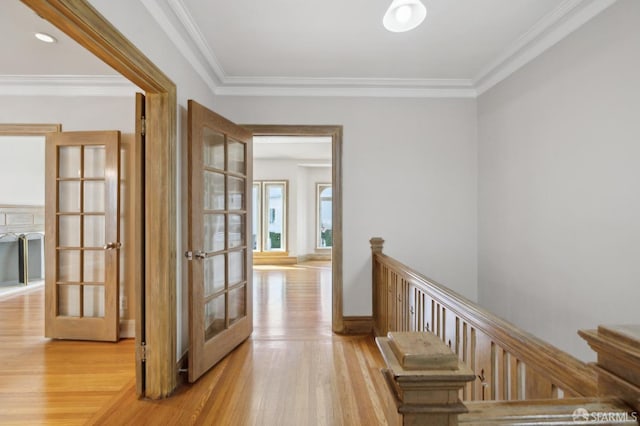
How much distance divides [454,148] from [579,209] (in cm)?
148

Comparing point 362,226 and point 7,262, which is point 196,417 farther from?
point 7,262

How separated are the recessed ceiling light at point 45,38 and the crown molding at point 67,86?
2.23 feet

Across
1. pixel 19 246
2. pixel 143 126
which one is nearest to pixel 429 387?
pixel 143 126

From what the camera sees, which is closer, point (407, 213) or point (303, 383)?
point (303, 383)

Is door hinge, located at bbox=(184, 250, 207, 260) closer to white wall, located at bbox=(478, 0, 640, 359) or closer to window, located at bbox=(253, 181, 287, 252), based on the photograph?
white wall, located at bbox=(478, 0, 640, 359)

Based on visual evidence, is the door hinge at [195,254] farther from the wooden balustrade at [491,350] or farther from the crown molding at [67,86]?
the crown molding at [67,86]

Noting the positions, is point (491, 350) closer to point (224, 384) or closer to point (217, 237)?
point (224, 384)

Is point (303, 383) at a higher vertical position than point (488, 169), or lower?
lower

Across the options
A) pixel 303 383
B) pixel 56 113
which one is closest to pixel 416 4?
pixel 303 383

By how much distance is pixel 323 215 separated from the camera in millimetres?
8328

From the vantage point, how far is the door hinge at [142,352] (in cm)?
214

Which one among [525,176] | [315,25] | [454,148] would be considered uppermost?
[315,25]

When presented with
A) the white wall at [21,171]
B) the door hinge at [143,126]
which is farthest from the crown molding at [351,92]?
the white wall at [21,171]

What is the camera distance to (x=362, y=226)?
3.38 m
